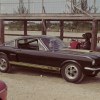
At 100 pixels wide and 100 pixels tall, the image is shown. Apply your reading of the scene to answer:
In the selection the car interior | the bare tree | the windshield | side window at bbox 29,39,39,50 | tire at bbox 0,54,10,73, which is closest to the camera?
the windshield

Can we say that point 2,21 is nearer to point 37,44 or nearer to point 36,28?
point 37,44

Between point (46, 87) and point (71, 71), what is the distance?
3.92ft

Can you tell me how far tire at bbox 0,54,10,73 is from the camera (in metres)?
12.1

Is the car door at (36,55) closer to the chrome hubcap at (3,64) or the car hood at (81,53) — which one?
the car hood at (81,53)

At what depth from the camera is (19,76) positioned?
37.8 ft

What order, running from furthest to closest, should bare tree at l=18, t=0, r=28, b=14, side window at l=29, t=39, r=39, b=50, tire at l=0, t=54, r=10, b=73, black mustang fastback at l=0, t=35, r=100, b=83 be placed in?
bare tree at l=18, t=0, r=28, b=14 < tire at l=0, t=54, r=10, b=73 < side window at l=29, t=39, r=39, b=50 < black mustang fastback at l=0, t=35, r=100, b=83

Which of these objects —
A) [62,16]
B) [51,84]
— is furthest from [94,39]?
[51,84]

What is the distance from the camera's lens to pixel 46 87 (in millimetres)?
9594

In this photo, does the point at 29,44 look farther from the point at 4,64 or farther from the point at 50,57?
the point at 50,57

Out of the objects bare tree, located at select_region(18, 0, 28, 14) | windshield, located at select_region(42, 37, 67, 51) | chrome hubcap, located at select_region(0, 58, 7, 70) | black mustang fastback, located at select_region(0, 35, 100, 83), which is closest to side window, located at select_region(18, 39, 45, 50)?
black mustang fastback, located at select_region(0, 35, 100, 83)

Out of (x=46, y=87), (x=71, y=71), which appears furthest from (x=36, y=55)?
(x=46, y=87)

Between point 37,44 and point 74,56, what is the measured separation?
168cm

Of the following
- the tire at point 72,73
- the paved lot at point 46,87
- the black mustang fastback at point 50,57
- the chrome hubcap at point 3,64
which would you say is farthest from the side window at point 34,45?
the tire at point 72,73

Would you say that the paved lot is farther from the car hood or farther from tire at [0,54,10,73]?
the car hood
